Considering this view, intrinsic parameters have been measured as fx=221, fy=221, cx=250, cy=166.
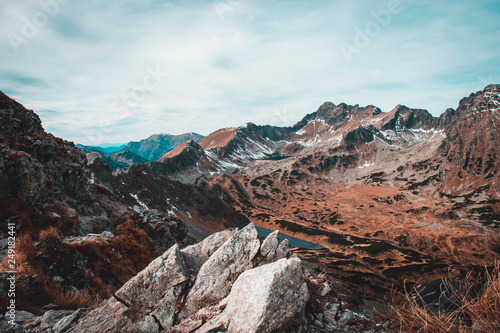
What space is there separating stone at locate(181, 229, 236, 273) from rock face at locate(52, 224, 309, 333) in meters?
0.29

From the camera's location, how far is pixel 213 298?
10844 millimetres

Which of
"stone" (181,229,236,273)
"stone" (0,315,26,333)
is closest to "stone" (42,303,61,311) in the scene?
"stone" (0,315,26,333)

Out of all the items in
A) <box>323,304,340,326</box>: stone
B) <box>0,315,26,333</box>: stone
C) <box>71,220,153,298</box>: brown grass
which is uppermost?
<box>0,315,26,333</box>: stone

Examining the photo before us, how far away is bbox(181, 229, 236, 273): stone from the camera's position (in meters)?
13.3

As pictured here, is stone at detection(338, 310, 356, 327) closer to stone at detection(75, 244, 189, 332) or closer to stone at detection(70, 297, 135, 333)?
stone at detection(75, 244, 189, 332)

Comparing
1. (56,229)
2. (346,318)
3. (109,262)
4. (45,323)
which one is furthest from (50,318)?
(346,318)

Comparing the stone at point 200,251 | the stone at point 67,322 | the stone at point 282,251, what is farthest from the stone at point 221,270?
the stone at point 67,322

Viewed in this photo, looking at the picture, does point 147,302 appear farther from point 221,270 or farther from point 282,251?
point 282,251

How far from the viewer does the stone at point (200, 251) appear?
43.7 ft

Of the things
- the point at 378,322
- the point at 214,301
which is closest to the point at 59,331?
the point at 214,301

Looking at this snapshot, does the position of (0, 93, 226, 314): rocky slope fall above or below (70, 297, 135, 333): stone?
above

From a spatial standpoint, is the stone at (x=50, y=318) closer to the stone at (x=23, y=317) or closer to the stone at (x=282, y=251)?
the stone at (x=23, y=317)

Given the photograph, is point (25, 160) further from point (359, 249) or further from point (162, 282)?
point (359, 249)

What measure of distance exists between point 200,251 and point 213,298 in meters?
3.80
